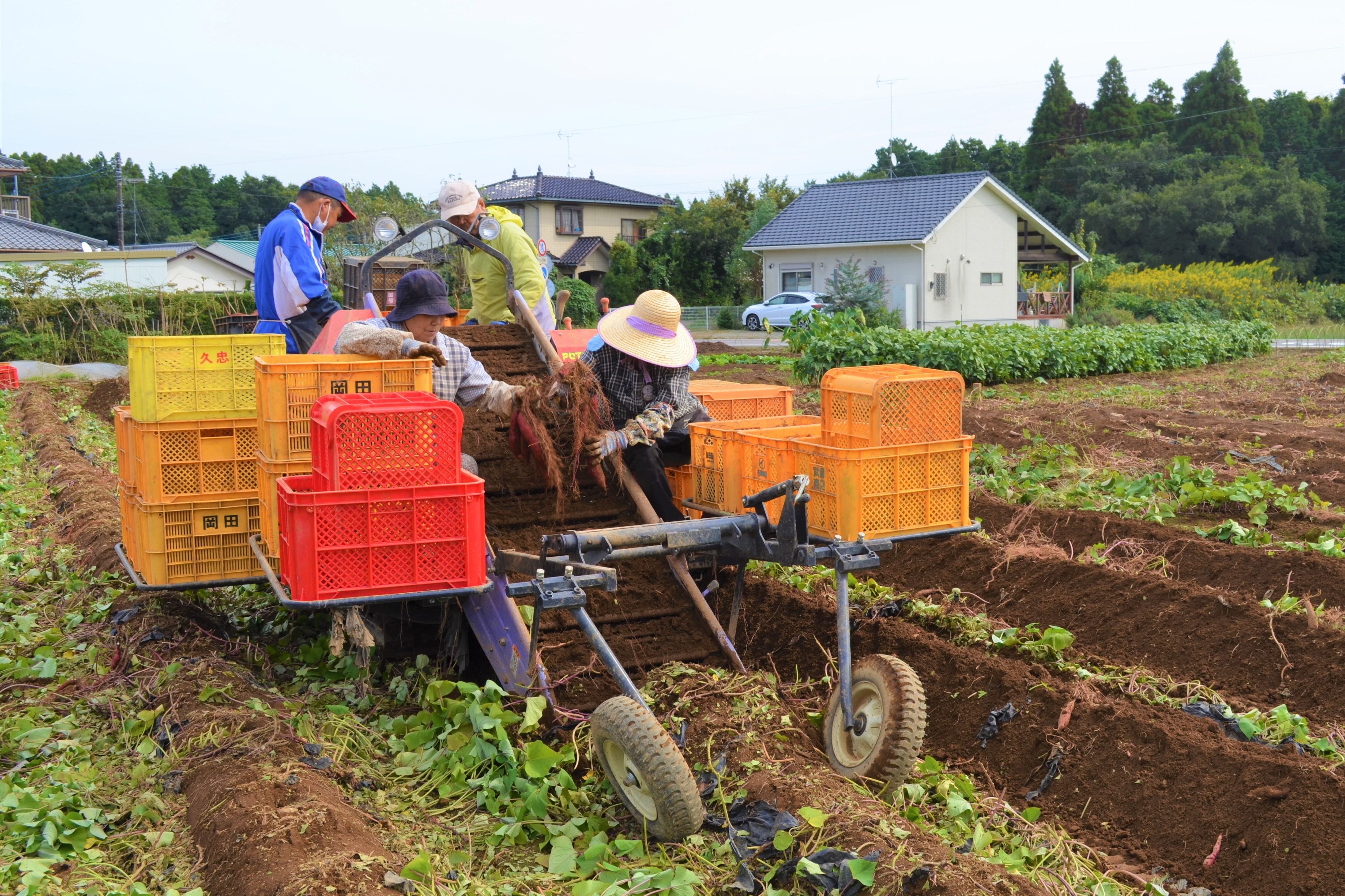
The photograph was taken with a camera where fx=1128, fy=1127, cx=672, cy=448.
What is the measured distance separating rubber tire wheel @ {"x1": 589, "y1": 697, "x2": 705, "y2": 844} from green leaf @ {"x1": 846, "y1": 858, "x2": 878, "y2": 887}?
546 mm

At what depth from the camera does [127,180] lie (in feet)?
191

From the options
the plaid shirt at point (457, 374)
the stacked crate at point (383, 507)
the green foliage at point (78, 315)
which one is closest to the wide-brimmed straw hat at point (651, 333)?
the plaid shirt at point (457, 374)

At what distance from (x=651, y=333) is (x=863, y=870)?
112 inches

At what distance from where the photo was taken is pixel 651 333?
530 cm

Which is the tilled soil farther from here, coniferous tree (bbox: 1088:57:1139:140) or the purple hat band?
coniferous tree (bbox: 1088:57:1139:140)

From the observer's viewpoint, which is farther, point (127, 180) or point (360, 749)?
point (127, 180)

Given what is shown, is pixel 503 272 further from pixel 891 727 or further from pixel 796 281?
pixel 796 281

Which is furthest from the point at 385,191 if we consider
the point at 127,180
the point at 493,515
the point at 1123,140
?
the point at 493,515

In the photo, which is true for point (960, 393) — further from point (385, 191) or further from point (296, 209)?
point (385, 191)

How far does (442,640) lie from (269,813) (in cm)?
155

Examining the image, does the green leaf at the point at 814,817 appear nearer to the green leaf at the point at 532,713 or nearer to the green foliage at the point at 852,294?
the green leaf at the point at 532,713

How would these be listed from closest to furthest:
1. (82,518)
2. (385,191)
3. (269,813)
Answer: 1. (269,813)
2. (82,518)
3. (385,191)

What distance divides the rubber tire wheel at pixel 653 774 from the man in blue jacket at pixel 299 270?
307 centimetres

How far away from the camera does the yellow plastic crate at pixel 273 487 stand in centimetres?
432
